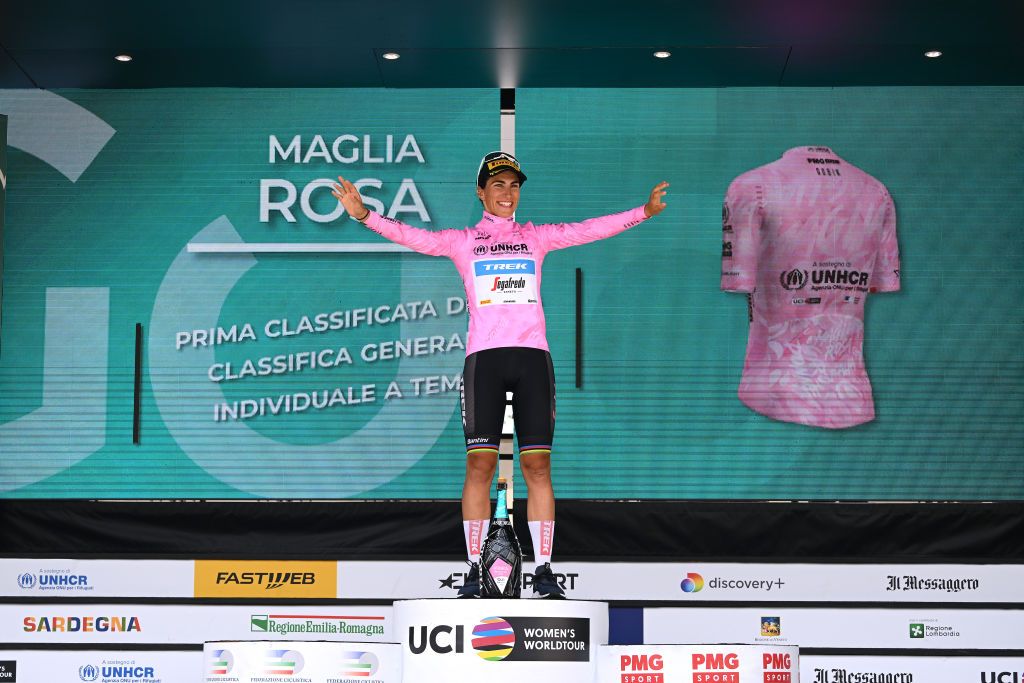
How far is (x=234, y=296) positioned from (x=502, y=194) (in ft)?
7.36

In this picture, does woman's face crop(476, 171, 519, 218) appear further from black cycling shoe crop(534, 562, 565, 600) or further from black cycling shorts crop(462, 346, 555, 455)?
black cycling shoe crop(534, 562, 565, 600)

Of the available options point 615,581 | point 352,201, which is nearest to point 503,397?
point 352,201

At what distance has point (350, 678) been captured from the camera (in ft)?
12.9

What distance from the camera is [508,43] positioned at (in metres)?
6.39

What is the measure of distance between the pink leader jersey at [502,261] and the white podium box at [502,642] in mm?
1371

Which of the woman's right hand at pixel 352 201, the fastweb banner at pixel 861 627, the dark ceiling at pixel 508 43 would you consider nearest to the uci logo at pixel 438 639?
the woman's right hand at pixel 352 201

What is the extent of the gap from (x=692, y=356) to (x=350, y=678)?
3.35 metres

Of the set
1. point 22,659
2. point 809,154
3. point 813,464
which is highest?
point 809,154

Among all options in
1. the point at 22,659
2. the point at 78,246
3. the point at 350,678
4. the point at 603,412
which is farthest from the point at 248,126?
the point at 350,678

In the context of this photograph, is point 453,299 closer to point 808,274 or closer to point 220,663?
point 808,274

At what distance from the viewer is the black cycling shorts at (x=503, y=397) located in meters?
4.94

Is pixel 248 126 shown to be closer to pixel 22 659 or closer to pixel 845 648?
pixel 22 659

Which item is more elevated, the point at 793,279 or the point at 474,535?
the point at 793,279

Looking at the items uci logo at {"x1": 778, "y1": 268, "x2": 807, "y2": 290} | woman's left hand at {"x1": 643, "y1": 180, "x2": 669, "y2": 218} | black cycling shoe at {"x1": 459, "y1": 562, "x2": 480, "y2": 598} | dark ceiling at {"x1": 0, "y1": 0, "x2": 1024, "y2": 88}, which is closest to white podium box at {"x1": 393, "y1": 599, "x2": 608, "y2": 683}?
black cycling shoe at {"x1": 459, "y1": 562, "x2": 480, "y2": 598}
